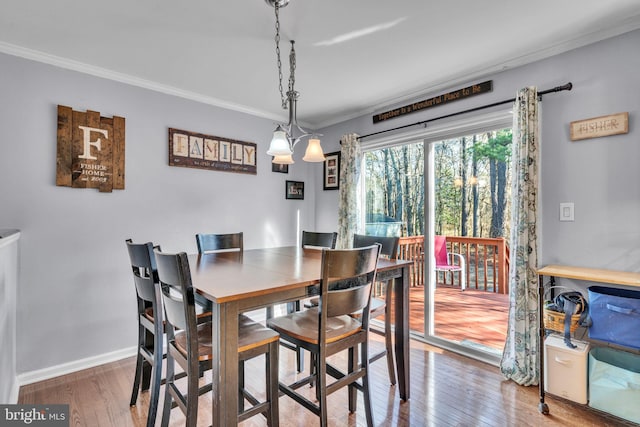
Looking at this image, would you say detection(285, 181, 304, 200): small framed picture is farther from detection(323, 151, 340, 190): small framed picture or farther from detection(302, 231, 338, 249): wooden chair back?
detection(302, 231, 338, 249): wooden chair back

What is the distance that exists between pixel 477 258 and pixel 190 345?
2.69 meters

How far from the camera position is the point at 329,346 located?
1.65 meters

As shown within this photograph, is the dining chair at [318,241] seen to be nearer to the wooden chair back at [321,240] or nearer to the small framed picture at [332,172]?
the wooden chair back at [321,240]

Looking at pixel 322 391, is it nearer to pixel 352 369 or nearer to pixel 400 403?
pixel 352 369

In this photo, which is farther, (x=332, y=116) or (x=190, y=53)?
(x=332, y=116)

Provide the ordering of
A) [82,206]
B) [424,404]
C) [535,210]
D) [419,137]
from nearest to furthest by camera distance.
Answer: [424,404] < [535,210] < [82,206] < [419,137]

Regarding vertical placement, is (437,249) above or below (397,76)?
below

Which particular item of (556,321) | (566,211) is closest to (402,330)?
(556,321)

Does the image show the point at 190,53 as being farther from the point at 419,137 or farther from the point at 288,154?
the point at 419,137

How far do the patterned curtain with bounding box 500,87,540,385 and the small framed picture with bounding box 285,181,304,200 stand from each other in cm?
251

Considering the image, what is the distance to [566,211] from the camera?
89.5 inches

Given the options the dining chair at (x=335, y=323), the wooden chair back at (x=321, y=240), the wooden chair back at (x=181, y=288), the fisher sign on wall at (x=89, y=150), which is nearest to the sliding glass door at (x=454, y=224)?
the wooden chair back at (x=321, y=240)

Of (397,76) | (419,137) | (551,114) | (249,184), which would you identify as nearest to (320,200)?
(249,184)

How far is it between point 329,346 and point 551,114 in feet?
7.48
